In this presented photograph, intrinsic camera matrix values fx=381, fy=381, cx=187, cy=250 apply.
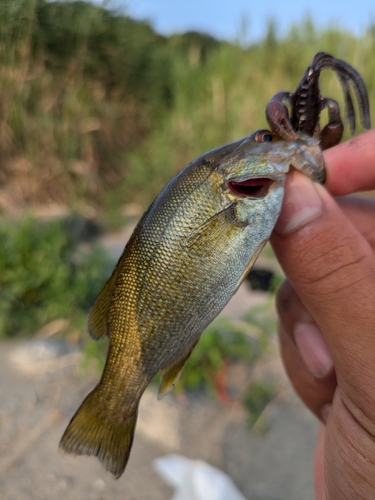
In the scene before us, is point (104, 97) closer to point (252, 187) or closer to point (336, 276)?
point (252, 187)

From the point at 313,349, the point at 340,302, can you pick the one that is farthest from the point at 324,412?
the point at 340,302

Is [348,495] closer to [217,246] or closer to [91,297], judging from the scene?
[217,246]

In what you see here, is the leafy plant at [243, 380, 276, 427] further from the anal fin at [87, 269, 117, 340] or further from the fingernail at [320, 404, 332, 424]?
the anal fin at [87, 269, 117, 340]

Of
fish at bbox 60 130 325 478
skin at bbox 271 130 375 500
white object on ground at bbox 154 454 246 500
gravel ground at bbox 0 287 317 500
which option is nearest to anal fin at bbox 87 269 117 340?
fish at bbox 60 130 325 478

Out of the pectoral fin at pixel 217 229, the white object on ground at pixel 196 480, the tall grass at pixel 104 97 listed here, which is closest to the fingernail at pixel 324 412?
the white object on ground at pixel 196 480

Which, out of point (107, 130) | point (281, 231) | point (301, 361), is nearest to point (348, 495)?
point (301, 361)
